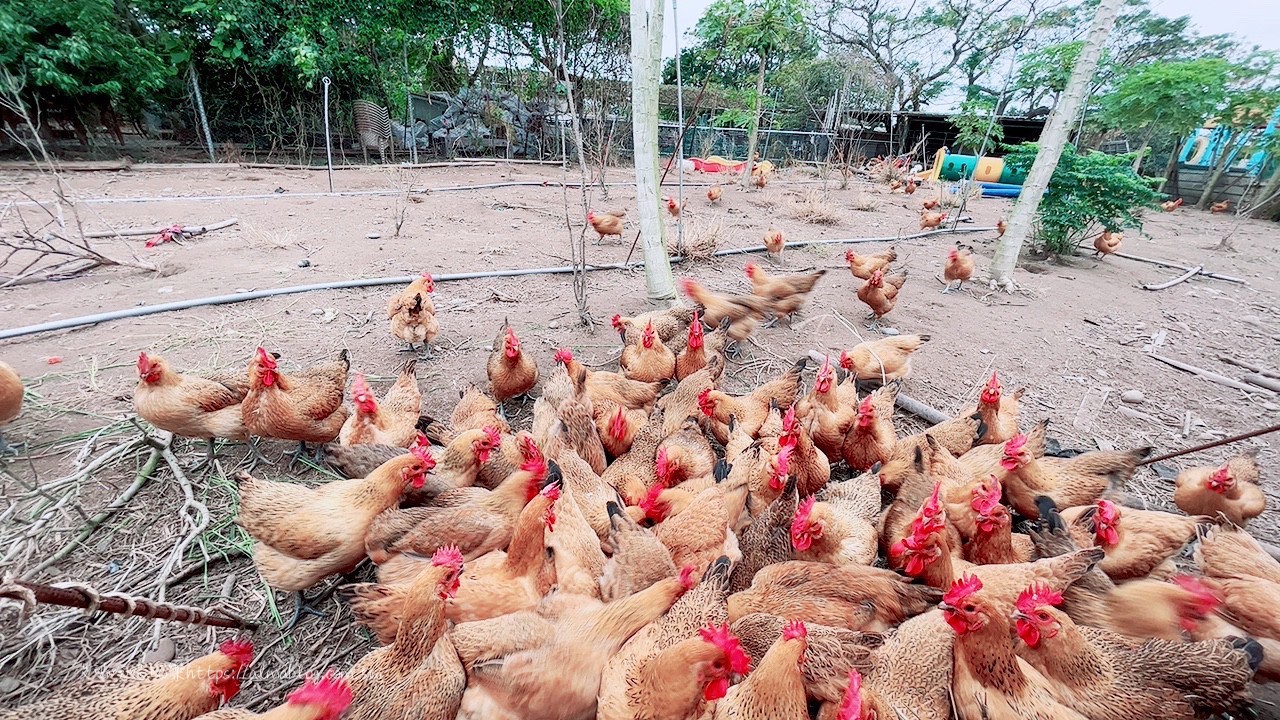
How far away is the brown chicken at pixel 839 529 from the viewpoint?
198 cm

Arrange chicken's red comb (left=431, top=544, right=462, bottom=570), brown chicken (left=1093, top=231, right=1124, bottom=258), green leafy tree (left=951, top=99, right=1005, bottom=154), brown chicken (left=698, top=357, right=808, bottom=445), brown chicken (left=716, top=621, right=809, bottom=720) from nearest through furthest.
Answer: brown chicken (left=716, top=621, right=809, bottom=720)
chicken's red comb (left=431, top=544, right=462, bottom=570)
brown chicken (left=698, top=357, right=808, bottom=445)
brown chicken (left=1093, top=231, right=1124, bottom=258)
green leafy tree (left=951, top=99, right=1005, bottom=154)

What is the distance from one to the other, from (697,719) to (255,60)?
17.5 meters

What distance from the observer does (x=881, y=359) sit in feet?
12.0

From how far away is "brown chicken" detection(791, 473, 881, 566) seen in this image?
1976 mm

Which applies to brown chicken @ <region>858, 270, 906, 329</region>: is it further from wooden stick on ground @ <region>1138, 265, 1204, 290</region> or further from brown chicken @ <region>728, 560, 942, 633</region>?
wooden stick on ground @ <region>1138, 265, 1204, 290</region>

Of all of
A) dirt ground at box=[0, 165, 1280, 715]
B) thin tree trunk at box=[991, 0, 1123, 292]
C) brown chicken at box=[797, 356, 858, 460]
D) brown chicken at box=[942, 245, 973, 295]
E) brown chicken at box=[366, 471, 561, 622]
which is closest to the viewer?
brown chicken at box=[366, 471, 561, 622]

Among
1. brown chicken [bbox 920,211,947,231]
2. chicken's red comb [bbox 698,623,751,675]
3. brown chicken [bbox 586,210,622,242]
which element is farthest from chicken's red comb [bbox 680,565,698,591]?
brown chicken [bbox 920,211,947,231]

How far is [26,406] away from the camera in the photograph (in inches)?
115

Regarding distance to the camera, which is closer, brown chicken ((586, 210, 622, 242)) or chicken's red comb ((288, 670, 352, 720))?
chicken's red comb ((288, 670, 352, 720))

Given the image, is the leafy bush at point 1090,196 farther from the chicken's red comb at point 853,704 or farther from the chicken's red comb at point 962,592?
the chicken's red comb at point 853,704

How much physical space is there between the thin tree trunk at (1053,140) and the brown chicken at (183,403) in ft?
25.3

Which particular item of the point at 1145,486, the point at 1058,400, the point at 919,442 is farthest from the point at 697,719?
the point at 1058,400

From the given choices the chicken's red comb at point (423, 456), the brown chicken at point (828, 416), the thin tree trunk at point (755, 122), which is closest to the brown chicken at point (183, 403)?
the chicken's red comb at point (423, 456)

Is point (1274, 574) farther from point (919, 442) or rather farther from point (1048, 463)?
point (919, 442)
